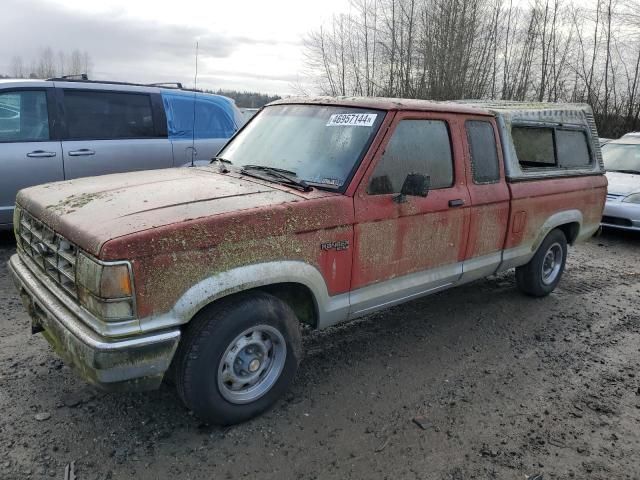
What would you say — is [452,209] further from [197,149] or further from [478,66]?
[478,66]

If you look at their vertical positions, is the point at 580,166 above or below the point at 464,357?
above

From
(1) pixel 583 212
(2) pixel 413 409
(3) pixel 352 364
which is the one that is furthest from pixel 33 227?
(1) pixel 583 212

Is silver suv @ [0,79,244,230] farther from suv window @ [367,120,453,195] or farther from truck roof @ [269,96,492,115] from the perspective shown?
suv window @ [367,120,453,195]

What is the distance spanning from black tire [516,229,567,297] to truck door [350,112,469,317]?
4.90 feet

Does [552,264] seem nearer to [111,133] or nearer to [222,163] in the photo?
[222,163]

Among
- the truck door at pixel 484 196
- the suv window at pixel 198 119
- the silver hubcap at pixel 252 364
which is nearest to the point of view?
the silver hubcap at pixel 252 364

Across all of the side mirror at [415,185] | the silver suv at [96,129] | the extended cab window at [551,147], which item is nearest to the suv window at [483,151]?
the extended cab window at [551,147]

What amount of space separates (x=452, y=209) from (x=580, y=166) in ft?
7.93

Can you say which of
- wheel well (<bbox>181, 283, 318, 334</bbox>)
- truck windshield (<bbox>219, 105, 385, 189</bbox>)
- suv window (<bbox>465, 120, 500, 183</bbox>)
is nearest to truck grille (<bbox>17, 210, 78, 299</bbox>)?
wheel well (<bbox>181, 283, 318, 334</bbox>)

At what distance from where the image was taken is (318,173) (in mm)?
3404

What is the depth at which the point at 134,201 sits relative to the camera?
294 centimetres

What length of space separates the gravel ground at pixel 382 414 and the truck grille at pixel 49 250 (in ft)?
2.76

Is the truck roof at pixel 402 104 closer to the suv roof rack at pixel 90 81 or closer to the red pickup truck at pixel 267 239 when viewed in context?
the red pickup truck at pixel 267 239

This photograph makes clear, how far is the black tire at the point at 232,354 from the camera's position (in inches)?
107
